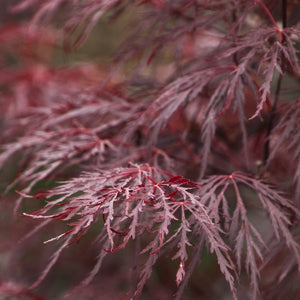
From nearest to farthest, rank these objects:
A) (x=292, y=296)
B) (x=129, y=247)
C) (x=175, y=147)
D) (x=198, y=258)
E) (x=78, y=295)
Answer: (x=198, y=258) → (x=292, y=296) → (x=175, y=147) → (x=78, y=295) → (x=129, y=247)

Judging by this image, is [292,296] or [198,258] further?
[292,296]

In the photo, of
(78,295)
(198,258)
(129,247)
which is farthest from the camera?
(129,247)

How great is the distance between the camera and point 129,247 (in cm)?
211

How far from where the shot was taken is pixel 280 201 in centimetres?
103

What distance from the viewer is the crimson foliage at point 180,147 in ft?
2.99

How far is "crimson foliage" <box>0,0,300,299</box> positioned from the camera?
91cm

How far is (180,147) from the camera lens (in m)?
1.54

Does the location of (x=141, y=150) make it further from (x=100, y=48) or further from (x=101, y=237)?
(x=100, y=48)

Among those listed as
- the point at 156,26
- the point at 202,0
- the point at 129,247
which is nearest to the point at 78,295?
the point at 129,247

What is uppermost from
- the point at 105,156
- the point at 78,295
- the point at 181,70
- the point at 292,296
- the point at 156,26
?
the point at 156,26

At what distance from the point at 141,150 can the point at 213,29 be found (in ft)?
1.88

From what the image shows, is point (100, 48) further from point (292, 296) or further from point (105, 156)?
point (292, 296)

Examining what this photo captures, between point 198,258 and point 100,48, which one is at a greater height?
point 198,258

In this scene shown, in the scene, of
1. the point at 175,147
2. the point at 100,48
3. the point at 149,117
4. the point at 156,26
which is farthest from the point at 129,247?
the point at 100,48
